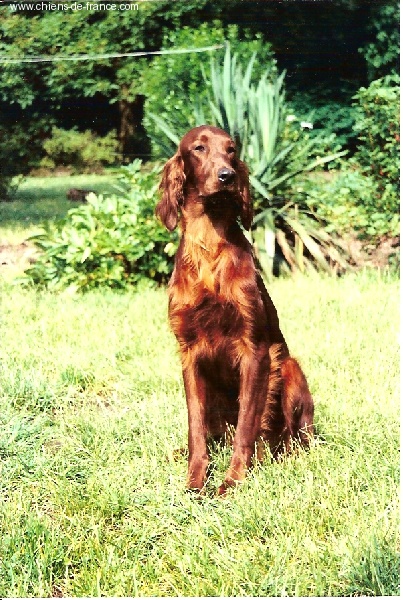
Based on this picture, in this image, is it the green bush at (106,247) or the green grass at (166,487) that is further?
the green bush at (106,247)

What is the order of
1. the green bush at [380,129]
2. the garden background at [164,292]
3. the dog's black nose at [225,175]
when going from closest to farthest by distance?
the garden background at [164,292], the dog's black nose at [225,175], the green bush at [380,129]

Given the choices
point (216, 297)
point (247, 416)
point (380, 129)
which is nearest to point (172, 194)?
point (216, 297)

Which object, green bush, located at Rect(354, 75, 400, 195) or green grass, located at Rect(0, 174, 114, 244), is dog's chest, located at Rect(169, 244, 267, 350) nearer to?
green grass, located at Rect(0, 174, 114, 244)

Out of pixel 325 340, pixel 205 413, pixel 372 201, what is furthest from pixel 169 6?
pixel 205 413

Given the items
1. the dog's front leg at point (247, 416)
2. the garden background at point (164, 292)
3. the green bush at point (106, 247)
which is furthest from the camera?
the green bush at point (106, 247)

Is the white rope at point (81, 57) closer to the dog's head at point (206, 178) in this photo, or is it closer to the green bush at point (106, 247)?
the green bush at point (106, 247)

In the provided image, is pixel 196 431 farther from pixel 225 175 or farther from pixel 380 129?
pixel 380 129

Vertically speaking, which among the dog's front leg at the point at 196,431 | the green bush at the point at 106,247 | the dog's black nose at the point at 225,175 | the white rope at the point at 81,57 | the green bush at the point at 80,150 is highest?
the white rope at the point at 81,57

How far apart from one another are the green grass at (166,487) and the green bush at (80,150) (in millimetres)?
2179

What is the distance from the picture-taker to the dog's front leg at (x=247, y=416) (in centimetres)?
244

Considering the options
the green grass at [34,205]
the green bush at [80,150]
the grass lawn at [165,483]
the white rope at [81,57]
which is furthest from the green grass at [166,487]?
the green bush at [80,150]

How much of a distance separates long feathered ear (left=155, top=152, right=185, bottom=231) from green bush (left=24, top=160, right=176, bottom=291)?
114 inches

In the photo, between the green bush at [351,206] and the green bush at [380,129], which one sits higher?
the green bush at [380,129]

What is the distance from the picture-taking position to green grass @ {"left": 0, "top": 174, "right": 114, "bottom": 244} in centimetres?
582
